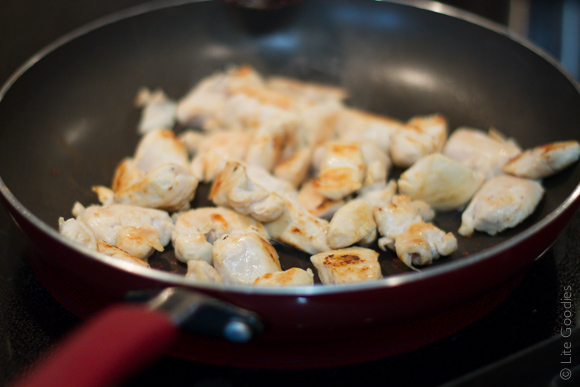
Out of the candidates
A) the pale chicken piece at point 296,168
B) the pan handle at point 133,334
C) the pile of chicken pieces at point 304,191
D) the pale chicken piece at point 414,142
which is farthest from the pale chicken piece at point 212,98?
the pan handle at point 133,334

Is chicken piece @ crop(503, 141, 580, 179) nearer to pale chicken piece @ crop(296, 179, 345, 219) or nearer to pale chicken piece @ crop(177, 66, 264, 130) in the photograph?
pale chicken piece @ crop(296, 179, 345, 219)

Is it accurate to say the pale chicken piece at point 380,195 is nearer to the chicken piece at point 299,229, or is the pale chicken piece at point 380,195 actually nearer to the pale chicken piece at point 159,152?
the chicken piece at point 299,229

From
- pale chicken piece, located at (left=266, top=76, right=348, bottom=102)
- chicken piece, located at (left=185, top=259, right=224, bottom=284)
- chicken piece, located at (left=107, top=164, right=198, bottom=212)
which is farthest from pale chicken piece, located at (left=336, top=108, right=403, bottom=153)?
chicken piece, located at (left=185, top=259, right=224, bottom=284)

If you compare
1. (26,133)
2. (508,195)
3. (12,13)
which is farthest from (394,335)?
(12,13)

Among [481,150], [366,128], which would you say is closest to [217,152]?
[366,128]

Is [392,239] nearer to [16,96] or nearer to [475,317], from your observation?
[475,317]

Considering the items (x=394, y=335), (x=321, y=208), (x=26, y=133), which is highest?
(x=26, y=133)
